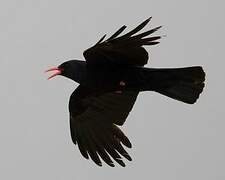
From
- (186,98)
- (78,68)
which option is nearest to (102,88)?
(78,68)

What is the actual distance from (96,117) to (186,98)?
172cm

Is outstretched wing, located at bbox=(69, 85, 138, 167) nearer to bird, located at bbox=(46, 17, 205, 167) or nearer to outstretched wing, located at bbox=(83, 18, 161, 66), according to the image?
bird, located at bbox=(46, 17, 205, 167)

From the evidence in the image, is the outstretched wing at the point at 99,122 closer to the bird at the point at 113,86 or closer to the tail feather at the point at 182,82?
the bird at the point at 113,86

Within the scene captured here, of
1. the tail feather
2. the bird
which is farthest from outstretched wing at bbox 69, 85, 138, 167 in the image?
the tail feather

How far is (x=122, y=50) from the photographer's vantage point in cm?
1105

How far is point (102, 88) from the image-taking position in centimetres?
1163

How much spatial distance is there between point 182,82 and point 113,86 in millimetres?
923

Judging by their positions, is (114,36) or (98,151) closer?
(114,36)

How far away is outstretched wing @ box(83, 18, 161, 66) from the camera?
34.3 ft

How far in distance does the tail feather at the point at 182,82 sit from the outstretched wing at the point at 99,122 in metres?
1.09

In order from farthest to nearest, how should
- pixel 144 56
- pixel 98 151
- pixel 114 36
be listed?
pixel 98 151 < pixel 144 56 < pixel 114 36

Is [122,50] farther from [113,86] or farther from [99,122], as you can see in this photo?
[99,122]

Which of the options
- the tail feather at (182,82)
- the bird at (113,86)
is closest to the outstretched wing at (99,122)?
the bird at (113,86)

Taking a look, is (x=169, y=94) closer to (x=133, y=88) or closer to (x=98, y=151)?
(x=133, y=88)
